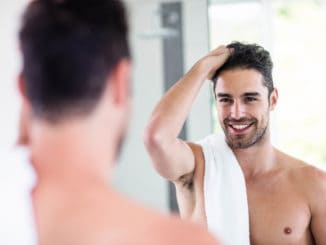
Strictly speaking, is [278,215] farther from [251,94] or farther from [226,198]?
[251,94]

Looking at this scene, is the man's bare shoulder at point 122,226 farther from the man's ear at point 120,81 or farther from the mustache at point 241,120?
the mustache at point 241,120

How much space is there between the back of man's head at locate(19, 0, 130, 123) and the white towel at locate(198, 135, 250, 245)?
0.77 metres

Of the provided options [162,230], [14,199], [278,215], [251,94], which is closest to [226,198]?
[278,215]

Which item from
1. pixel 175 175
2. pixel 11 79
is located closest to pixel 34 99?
pixel 175 175

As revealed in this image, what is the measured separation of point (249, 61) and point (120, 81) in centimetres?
83

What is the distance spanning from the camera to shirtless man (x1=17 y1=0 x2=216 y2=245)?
460mm

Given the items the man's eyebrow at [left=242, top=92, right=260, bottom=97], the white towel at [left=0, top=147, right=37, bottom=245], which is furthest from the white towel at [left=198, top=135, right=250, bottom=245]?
the white towel at [left=0, top=147, right=37, bottom=245]

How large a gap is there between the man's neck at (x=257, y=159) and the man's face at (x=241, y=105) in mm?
33

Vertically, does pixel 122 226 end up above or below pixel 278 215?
above

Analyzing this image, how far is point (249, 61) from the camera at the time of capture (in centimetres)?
126

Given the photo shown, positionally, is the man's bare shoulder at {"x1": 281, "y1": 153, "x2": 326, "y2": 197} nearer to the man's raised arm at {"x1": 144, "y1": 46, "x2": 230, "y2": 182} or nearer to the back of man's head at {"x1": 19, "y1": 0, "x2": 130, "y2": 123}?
the man's raised arm at {"x1": 144, "y1": 46, "x2": 230, "y2": 182}

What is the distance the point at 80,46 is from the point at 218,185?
2.64ft

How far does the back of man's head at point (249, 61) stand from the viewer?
1.25 meters

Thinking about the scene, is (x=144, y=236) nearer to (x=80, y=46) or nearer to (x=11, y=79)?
(x=80, y=46)
